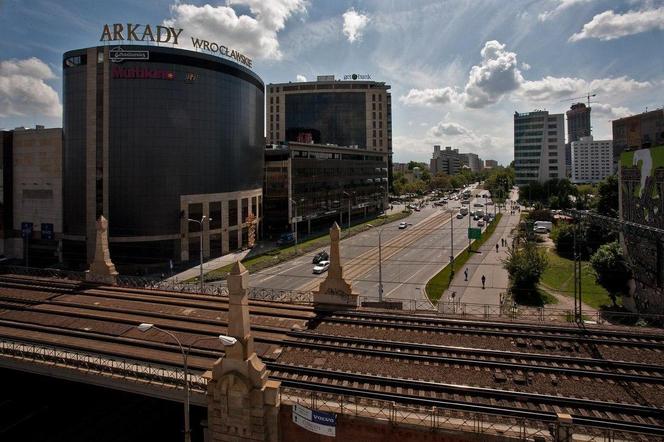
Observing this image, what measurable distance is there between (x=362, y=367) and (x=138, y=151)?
193ft

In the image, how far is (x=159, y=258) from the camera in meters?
66.2

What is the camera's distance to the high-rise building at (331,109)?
512 feet

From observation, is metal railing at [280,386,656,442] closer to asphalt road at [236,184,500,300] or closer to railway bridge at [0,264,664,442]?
railway bridge at [0,264,664,442]

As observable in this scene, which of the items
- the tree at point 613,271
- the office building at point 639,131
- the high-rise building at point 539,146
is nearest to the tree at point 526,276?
the tree at point 613,271

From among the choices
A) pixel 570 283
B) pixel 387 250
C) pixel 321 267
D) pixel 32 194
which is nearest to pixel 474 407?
pixel 570 283

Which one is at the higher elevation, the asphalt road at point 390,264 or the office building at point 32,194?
the office building at point 32,194

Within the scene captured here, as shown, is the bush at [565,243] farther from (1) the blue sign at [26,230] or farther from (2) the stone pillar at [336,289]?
(1) the blue sign at [26,230]

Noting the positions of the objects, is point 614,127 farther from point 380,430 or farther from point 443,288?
point 380,430

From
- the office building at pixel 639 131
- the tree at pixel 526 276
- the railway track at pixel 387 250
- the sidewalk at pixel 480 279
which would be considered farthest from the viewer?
the railway track at pixel 387 250

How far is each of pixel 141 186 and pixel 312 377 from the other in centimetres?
5642

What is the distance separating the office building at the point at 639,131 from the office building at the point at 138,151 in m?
56.3

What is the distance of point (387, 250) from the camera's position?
246ft

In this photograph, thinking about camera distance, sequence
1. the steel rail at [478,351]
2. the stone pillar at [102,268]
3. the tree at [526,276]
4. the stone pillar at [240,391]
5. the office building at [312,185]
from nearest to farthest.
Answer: the stone pillar at [240,391] < the steel rail at [478,351] < the stone pillar at [102,268] < the tree at [526,276] < the office building at [312,185]

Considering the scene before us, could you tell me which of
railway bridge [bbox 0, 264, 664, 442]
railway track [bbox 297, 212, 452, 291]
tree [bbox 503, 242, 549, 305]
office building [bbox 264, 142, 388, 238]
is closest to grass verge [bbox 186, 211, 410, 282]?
office building [bbox 264, 142, 388, 238]
